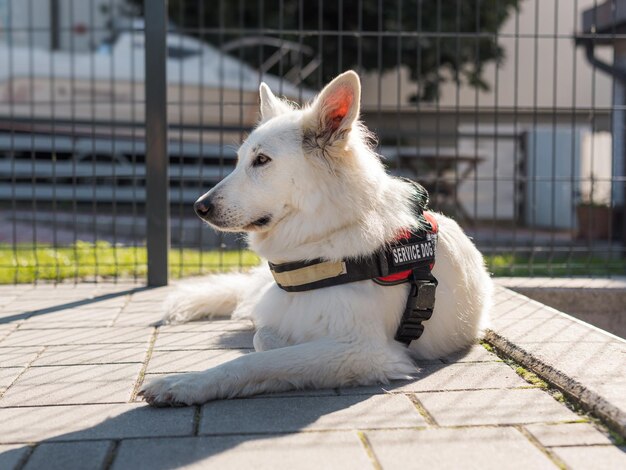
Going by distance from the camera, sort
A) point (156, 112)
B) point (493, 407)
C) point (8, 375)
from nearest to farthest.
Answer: point (493, 407)
point (8, 375)
point (156, 112)

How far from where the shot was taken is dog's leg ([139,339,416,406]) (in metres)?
2.49

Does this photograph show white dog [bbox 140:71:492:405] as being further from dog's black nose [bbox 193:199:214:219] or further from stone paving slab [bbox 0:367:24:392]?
stone paving slab [bbox 0:367:24:392]

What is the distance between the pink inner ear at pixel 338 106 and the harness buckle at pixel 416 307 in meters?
0.72

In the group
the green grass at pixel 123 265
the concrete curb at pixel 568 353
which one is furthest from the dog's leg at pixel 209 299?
the green grass at pixel 123 265

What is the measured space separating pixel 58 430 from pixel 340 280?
1202mm

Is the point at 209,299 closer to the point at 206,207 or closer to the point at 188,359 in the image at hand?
the point at 188,359

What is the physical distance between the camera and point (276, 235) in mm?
3115

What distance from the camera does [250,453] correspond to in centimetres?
206

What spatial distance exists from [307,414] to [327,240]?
84 cm

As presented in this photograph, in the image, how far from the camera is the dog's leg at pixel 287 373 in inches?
98.0

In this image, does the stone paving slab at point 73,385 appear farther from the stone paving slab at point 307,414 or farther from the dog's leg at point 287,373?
the stone paving slab at point 307,414

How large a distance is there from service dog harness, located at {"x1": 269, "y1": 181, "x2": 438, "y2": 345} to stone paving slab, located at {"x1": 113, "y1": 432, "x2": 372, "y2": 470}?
2.81ft

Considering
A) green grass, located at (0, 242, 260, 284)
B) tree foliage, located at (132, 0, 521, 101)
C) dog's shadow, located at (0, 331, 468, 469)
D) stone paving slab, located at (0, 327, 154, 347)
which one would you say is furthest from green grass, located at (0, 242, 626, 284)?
tree foliage, located at (132, 0, 521, 101)

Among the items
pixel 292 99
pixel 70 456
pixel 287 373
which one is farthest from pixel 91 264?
pixel 292 99
